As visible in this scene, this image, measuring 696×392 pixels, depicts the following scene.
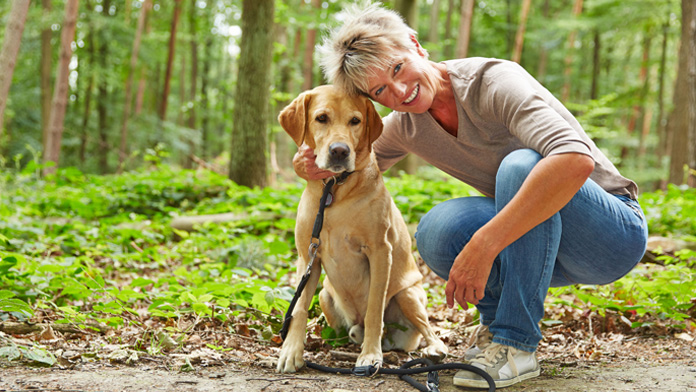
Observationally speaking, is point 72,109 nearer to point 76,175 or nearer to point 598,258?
point 76,175

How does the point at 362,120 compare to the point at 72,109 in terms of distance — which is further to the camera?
the point at 72,109

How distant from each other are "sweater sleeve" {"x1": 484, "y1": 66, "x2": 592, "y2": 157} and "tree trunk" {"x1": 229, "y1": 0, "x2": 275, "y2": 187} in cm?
529

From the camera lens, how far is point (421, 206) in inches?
208

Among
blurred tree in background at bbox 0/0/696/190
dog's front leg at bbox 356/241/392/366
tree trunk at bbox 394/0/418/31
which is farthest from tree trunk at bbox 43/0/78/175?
dog's front leg at bbox 356/241/392/366

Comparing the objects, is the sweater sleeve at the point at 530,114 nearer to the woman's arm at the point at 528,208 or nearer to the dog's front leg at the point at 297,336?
the woman's arm at the point at 528,208

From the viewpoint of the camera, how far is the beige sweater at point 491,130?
77.8 inches

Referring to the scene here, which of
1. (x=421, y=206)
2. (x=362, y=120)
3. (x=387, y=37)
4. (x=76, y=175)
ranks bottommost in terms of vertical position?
(x=76, y=175)

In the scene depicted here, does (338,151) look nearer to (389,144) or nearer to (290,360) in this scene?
(389,144)

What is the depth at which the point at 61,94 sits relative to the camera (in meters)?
9.29

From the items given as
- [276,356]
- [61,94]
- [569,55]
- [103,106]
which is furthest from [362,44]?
[569,55]

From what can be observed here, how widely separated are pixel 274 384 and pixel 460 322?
5.76 ft

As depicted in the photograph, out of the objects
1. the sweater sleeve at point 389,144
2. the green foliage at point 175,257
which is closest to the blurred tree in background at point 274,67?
the green foliage at point 175,257

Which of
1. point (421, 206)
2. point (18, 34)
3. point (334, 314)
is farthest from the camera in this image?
point (421, 206)

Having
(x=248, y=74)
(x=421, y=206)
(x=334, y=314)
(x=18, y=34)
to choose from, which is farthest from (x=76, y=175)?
(x=334, y=314)
